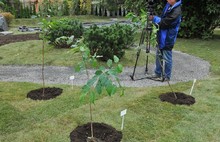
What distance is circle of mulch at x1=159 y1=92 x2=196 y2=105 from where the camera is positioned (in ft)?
16.6

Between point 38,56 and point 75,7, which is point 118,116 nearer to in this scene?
point 38,56

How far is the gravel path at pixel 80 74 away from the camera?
251 inches

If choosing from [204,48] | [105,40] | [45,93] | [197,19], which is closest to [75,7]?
[197,19]

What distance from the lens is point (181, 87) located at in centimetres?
595

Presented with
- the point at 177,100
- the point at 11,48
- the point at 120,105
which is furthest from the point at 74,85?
the point at 11,48

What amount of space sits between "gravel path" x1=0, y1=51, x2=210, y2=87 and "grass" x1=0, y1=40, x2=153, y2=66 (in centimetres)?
42

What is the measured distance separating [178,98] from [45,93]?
2.40 meters

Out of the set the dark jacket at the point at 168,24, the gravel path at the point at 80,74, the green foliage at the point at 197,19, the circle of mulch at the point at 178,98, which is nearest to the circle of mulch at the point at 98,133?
the circle of mulch at the point at 178,98

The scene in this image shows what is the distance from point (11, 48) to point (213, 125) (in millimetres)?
7658

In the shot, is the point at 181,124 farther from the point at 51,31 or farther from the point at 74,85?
the point at 51,31

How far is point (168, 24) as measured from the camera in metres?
5.88

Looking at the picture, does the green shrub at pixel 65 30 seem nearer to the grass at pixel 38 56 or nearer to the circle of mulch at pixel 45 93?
the grass at pixel 38 56

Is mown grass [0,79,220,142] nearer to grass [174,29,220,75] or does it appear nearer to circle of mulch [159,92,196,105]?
circle of mulch [159,92,196,105]

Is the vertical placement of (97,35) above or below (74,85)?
above
